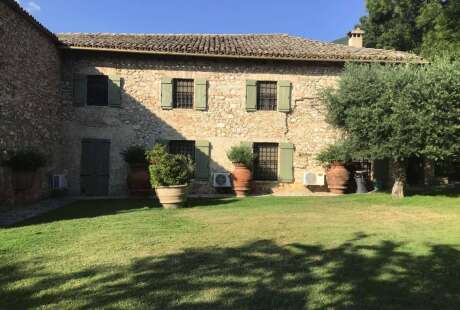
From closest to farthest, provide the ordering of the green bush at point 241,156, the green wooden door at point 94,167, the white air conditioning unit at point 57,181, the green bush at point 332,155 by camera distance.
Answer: the white air conditioning unit at point 57,181 < the green bush at point 332,155 < the green bush at point 241,156 < the green wooden door at point 94,167

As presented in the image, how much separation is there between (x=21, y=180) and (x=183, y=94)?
18.8 feet

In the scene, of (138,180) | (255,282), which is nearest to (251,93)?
(138,180)

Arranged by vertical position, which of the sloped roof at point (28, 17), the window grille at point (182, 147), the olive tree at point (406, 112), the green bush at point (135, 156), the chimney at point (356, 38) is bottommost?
the green bush at point (135, 156)

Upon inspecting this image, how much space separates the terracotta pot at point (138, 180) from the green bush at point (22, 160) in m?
2.90

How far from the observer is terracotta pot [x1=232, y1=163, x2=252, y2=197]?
39.5 feet

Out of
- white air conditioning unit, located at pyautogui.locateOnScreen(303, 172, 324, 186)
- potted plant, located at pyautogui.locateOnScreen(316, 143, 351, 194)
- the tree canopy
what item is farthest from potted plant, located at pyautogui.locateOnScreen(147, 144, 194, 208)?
the tree canopy

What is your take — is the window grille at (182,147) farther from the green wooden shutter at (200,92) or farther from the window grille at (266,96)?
the window grille at (266,96)

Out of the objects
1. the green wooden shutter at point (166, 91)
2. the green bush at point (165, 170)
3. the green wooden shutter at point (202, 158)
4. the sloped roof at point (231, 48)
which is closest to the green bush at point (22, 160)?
the green bush at point (165, 170)

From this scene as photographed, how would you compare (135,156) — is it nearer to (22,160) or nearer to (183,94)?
(183,94)

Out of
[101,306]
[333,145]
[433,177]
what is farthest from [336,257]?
[433,177]

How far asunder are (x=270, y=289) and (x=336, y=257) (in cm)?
135

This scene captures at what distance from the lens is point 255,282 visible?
3.60 metres

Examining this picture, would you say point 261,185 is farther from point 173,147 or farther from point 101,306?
point 101,306

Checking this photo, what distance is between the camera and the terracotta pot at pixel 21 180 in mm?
8750
